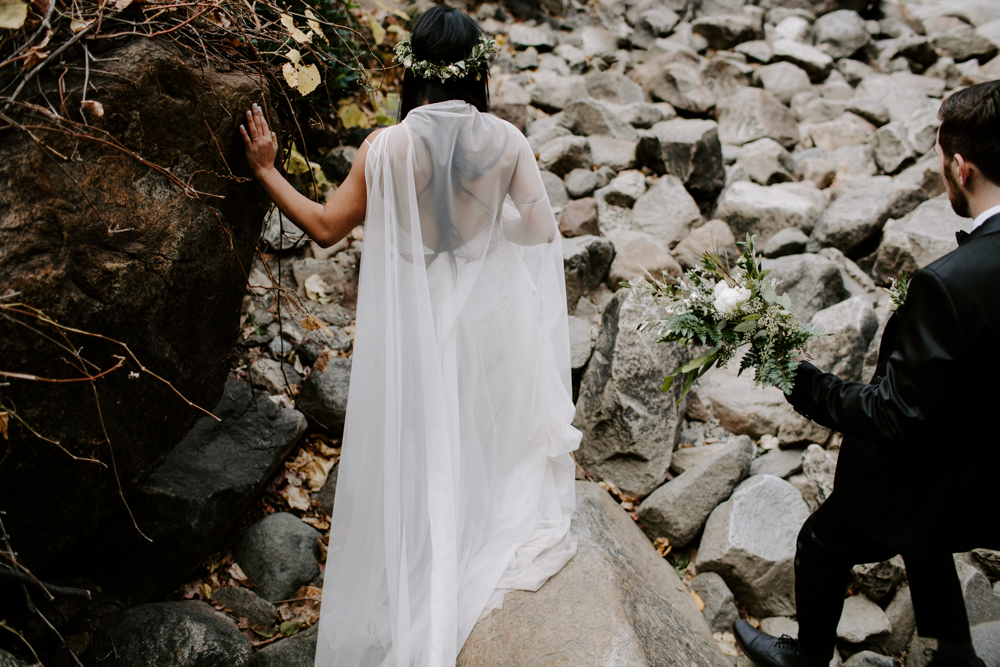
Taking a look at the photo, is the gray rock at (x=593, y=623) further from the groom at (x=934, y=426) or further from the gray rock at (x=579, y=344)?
the gray rock at (x=579, y=344)

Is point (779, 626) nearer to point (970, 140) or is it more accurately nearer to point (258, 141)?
point (970, 140)

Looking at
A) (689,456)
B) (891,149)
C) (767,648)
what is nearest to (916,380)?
(767,648)

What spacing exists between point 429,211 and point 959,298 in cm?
185

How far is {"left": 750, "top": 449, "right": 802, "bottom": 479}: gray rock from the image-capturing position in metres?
4.11

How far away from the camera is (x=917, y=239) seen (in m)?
5.60

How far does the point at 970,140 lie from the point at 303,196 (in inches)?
91.7

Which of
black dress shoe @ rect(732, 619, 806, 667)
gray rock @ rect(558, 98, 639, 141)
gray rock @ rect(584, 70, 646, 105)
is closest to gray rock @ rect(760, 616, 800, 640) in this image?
black dress shoe @ rect(732, 619, 806, 667)

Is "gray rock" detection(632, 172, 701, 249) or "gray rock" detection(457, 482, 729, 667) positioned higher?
"gray rock" detection(632, 172, 701, 249)

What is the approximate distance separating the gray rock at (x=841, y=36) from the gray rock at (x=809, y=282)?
8.14 m

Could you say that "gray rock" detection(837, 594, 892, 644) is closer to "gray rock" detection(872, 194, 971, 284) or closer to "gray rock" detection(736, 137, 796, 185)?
"gray rock" detection(872, 194, 971, 284)

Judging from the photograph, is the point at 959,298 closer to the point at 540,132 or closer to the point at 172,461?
the point at 172,461

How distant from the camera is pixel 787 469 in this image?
4117 mm

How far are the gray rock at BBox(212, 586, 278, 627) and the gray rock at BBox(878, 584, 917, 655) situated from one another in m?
3.22

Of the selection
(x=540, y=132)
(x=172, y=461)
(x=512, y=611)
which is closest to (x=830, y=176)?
(x=540, y=132)
